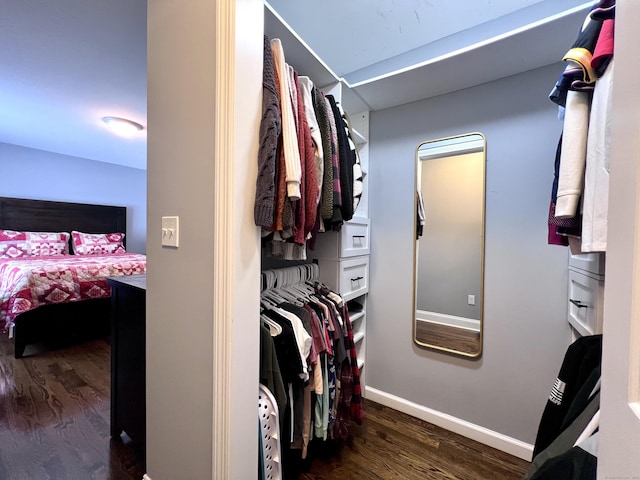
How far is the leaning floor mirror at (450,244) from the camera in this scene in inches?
59.9

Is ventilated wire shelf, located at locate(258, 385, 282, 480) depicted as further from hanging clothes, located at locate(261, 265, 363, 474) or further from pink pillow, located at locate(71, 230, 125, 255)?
pink pillow, located at locate(71, 230, 125, 255)

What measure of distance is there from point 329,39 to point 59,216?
15.8 feet

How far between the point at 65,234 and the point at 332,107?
187 inches

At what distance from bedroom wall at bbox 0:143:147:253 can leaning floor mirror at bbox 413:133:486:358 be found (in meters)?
3.92

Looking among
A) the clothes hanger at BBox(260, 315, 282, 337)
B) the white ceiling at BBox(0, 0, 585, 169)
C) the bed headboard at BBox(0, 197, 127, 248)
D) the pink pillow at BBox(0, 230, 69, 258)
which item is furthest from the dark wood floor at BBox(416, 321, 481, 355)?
the bed headboard at BBox(0, 197, 127, 248)

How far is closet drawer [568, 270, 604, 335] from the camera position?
0.88 metres

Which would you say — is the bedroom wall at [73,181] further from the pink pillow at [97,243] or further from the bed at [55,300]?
the bed at [55,300]

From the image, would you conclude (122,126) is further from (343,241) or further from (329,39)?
(343,241)

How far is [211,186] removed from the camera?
0.78 metres

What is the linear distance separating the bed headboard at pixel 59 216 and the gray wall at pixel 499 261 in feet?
16.1

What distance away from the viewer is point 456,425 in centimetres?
154

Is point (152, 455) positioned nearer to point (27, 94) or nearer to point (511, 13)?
point (511, 13)

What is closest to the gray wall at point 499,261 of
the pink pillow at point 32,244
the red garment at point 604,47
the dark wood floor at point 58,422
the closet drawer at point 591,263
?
the closet drawer at point 591,263

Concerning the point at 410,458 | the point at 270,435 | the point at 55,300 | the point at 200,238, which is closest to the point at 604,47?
the point at 200,238
